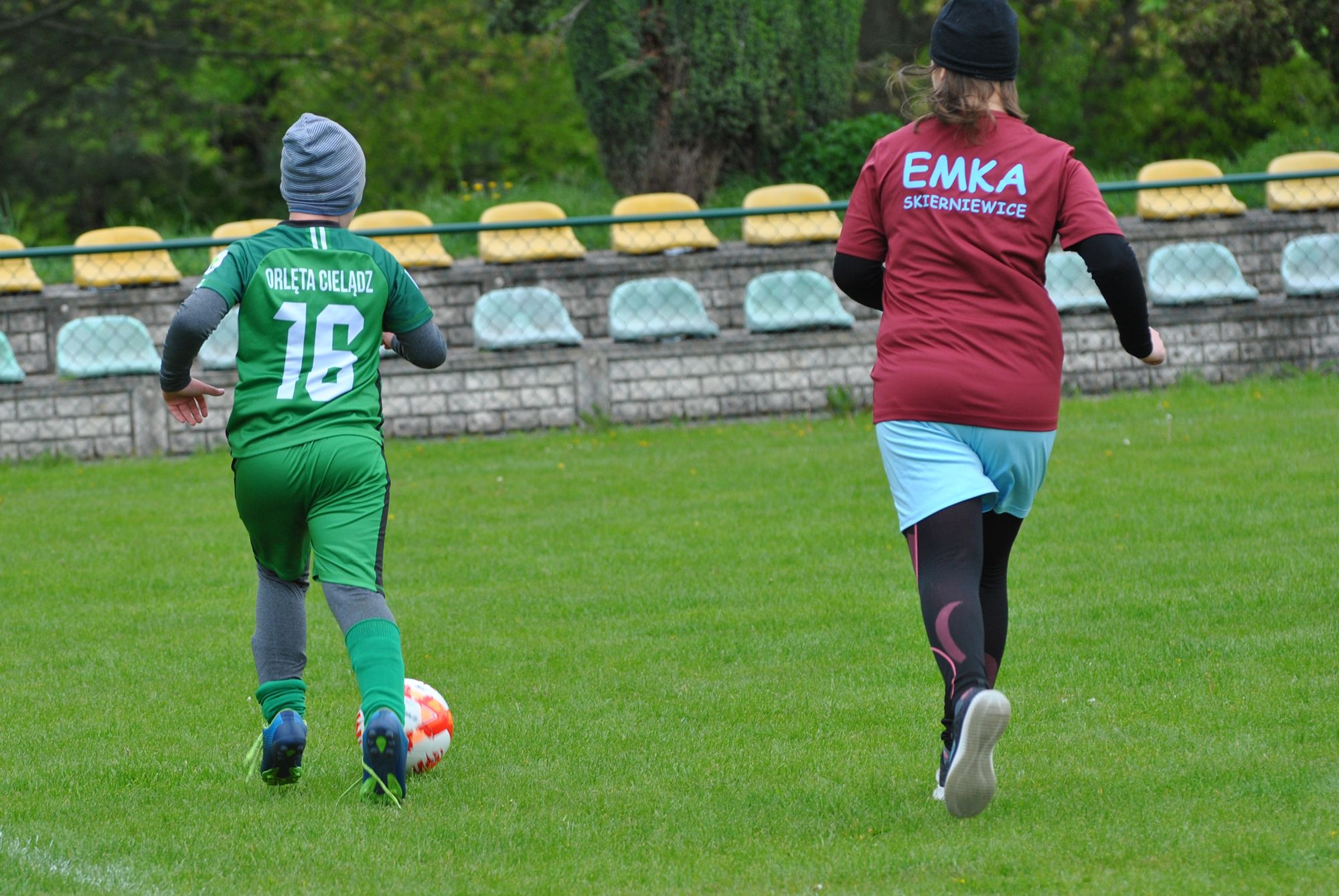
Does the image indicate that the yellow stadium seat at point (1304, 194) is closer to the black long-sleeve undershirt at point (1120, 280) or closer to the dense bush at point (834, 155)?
the dense bush at point (834, 155)

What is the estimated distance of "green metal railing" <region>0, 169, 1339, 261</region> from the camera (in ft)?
41.1

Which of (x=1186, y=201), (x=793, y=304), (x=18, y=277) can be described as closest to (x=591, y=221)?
(x=793, y=304)

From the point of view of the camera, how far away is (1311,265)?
13.5 m

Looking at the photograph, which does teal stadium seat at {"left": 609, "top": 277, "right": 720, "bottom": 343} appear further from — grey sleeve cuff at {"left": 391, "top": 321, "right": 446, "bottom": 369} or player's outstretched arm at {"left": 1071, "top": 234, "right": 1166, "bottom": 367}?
player's outstretched arm at {"left": 1071, "top": 234, "right": 1166, "bottom": 367}

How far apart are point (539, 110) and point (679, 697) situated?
24.0 metres

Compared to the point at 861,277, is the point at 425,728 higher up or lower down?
lower down

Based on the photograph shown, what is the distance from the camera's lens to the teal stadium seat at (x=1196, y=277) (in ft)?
43.8

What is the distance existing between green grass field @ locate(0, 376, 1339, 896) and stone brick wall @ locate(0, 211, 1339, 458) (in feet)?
6.09

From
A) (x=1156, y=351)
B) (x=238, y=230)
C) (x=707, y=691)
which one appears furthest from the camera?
(x=238, y=230)

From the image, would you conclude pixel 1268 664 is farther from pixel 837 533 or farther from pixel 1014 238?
pixel 837 533

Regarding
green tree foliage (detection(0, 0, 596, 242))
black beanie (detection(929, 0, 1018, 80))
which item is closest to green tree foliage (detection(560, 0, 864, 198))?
green tree foliage (detection(0, 0, 596, 242))

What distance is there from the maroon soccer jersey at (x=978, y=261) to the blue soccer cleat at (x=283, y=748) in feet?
5.93

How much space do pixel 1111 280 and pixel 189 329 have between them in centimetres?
226

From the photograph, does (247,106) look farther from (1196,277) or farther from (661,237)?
(1196,277)
